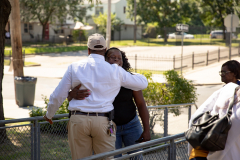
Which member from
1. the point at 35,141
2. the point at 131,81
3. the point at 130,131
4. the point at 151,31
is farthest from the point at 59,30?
the point at 131,81

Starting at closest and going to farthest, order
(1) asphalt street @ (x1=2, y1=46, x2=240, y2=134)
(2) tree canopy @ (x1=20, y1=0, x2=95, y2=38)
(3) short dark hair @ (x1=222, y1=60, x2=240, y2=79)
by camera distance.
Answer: (3) short dark hair @ (x1=222, y1=60, x2=240, y2=79) → (1) asphalt street @ (x1=2, y1=46, x2=240, y2=134) → (2) tree canopy @ (x1=20, y1=0, x2=95, y2=38)

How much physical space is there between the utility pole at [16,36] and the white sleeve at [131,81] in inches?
317

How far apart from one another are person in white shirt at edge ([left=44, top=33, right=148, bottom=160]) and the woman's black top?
0.26 m

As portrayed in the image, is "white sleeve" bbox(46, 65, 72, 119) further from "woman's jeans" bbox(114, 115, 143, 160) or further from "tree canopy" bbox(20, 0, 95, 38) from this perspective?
"tree canopy" bbox(20, 0, 95, 38)

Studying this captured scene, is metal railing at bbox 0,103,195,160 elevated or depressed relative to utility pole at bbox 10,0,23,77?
depressed

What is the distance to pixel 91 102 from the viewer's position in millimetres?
2852

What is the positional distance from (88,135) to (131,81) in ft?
2.20

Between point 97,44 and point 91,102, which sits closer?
point 91,102

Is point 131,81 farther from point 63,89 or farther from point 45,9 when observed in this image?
point 45,9

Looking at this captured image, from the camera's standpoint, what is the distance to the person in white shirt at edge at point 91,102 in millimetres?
2854

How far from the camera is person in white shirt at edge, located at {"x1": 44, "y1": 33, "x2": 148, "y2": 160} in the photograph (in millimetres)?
2854

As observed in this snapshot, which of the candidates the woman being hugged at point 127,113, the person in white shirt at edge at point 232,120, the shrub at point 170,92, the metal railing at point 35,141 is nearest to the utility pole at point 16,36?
the shrub at point 170,92

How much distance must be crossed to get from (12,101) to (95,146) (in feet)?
29.9

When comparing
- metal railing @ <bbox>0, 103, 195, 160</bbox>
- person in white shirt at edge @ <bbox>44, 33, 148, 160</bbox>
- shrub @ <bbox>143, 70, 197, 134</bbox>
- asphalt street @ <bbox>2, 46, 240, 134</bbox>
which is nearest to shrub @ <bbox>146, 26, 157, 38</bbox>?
asphalt street @ <bbox>2, 46, 240, 134</bbox>
